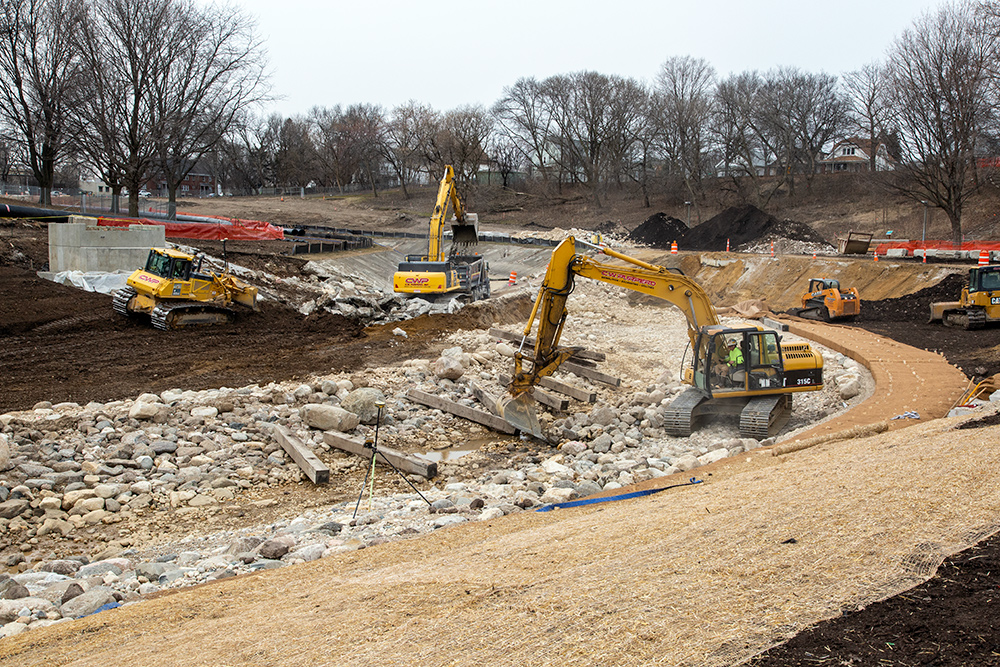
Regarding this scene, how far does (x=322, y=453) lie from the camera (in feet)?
41.7

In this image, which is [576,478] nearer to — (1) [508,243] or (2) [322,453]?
(2) [322,453]

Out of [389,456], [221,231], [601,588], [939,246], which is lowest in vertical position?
[389,456]

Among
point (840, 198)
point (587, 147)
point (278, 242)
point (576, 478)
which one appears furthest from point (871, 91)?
point (576, 478)

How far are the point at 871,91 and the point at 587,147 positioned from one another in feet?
75.3

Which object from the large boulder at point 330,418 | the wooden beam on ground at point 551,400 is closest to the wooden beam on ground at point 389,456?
the large boulder at point 330,418

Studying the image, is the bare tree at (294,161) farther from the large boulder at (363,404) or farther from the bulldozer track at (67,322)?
the large boulder at (363,404)

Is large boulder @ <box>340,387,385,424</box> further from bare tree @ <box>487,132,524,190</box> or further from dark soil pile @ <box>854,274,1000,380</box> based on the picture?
bare tree @ <box>487,132,524,190</box>

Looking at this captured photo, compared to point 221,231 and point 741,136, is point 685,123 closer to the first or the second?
point 741,136

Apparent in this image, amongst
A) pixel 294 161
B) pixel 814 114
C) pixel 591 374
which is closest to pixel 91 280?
pixel 591 374

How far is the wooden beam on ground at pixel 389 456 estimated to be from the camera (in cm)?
1176

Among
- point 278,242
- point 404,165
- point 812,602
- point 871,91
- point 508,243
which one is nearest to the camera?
point 812,602

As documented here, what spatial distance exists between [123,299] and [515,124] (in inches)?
2122

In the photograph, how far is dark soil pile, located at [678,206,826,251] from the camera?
4031cm

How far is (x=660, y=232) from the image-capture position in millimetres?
46312
